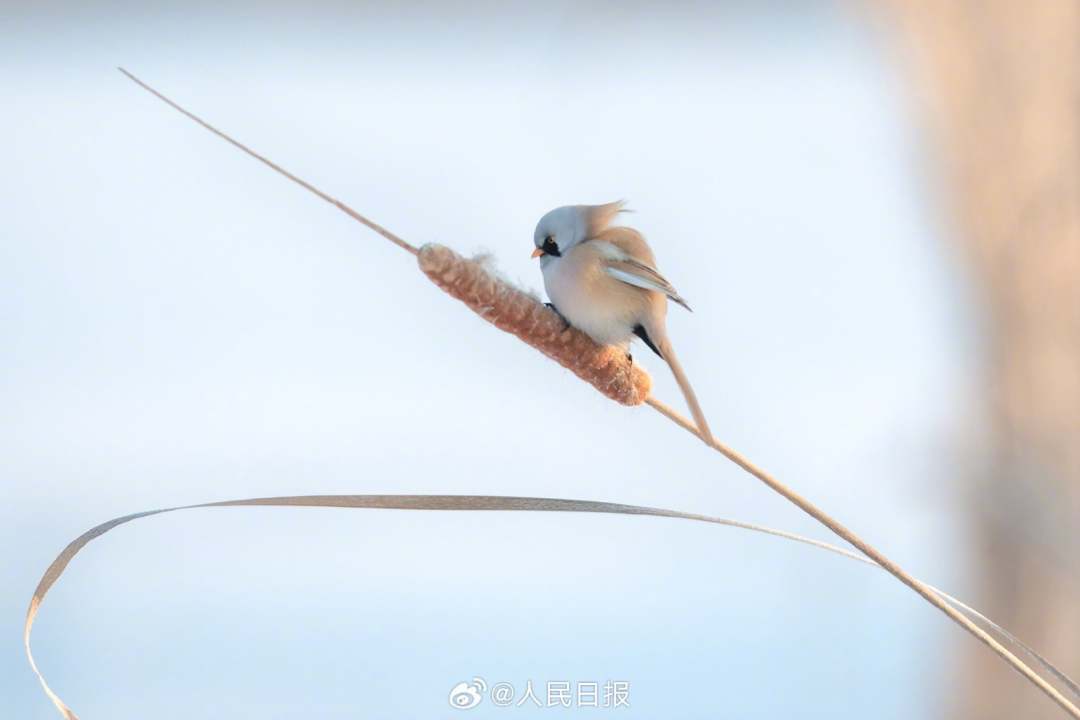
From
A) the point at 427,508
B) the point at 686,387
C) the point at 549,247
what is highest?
the point at 549,247

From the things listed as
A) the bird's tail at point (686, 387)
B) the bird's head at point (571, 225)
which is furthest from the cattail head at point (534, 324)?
the bird's head at point (571, 225)

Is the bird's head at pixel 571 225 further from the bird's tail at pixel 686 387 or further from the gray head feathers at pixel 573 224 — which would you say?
the bird's tail at pixel 686 387

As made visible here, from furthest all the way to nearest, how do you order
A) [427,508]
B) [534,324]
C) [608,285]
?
[608,285]
[534,324]
[427,508]

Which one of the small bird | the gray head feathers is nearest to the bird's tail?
the small bird

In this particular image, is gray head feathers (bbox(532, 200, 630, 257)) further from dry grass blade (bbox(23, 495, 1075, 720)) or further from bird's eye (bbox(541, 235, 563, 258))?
dry grass blade (bbox(23, 495, 1075, 720))

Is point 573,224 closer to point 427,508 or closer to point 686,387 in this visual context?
point 686,387

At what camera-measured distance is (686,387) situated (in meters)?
0.87

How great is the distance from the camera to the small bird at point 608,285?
0.97 meters

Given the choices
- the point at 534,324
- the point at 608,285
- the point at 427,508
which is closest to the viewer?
the point at 427,508

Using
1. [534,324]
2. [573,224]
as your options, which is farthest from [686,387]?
[573,224]

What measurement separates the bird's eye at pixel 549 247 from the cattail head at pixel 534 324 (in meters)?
0.14

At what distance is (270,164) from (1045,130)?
1814 mm

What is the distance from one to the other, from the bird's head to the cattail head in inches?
5.6

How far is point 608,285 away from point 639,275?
3 cm
